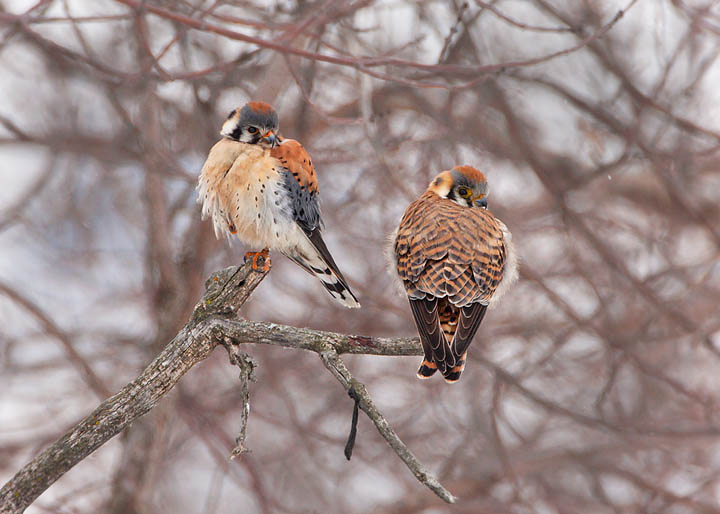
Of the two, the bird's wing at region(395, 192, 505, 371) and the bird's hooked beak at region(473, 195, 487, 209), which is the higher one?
the bird's hooked beak at region(473, 195, 487, 209)

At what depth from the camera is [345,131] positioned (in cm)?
→ 678

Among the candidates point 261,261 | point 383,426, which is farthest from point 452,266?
point 383,426

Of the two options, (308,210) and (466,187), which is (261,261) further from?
(466,187)

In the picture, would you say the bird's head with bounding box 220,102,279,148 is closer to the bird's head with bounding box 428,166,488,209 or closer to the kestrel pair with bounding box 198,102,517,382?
the kestrel pair with bounding box 198,102,517,382

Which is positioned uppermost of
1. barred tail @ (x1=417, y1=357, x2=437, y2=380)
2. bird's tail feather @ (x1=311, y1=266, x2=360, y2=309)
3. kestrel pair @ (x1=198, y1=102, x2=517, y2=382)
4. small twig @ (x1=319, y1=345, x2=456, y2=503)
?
→ kestrel pair @ (x1=198, y1=102, x2=517, y2=382)

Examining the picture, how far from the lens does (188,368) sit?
7.33 ft

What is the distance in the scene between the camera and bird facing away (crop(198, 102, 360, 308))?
11.3ft

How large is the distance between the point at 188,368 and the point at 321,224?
1.59 metres

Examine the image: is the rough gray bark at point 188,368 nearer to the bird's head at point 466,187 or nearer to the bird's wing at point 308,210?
the bird's wing at point 308,210

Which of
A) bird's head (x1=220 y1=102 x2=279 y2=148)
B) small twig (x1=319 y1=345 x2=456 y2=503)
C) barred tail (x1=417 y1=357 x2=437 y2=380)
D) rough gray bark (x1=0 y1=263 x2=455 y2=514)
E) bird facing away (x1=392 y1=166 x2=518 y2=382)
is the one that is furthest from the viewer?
bird's head (x1=220 y1=102 x2=279 y2=148)

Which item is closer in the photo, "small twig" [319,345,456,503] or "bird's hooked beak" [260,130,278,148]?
"small twig" [319,345,456,503]

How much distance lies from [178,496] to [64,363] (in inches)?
73.8

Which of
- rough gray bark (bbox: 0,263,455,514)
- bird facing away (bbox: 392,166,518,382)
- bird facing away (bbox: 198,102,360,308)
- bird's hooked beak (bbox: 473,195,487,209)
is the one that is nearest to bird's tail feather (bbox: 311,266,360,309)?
bird facing away (bbox: 198,102,360,308)

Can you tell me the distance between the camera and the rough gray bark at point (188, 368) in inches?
77.8
